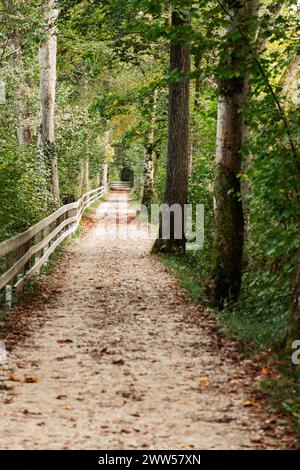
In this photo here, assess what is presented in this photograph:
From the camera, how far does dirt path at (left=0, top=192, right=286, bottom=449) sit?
5.40 meters

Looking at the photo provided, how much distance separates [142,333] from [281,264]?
2.08 metres

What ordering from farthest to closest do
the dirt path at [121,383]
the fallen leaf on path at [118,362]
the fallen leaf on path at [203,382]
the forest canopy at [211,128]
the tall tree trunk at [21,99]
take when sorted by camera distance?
the tall tree trunk at [21,99] → the forest canopy at [211,128] → the fallen leaf on path at [118,362] → the fallen leaf on path at [203,382] → the dirt path at [121,383]

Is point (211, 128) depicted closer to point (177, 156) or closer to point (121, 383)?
point (177, 156)

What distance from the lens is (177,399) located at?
6.31 meters

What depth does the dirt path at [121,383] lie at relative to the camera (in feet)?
17.7

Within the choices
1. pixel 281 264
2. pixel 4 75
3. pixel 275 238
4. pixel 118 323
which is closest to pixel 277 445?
pixel 275 238

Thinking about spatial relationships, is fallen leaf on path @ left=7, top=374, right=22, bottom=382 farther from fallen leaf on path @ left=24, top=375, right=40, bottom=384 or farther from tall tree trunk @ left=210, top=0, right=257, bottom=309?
tall tree trunk @ left=210, top=0, right=257, bottom=309

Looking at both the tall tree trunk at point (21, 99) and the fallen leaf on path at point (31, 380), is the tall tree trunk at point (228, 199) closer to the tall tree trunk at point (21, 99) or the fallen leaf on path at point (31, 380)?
the fallen leaf on path at point (31, 380)

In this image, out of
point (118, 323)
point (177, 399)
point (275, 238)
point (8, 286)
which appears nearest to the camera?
point (177, 399)

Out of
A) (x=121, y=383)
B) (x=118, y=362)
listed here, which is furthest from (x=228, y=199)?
(x=121, y=383)

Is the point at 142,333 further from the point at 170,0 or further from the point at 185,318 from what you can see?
the point at 170,0

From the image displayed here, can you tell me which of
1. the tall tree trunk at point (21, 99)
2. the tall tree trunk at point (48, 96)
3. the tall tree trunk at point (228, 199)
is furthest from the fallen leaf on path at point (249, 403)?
the tall tree trunk at point (21, 99)

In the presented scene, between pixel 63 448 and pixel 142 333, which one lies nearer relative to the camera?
pixel 63 448

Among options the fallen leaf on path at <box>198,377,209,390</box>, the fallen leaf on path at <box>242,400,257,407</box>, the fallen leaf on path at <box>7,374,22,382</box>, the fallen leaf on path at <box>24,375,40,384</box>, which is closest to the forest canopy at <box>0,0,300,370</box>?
the fallen leaf on path at <box>198,377,209,390</box>
